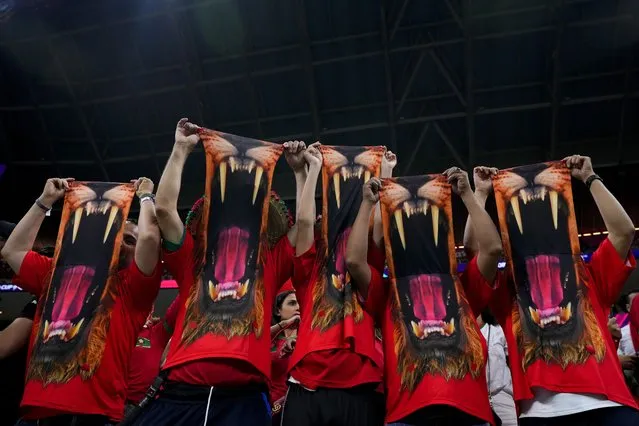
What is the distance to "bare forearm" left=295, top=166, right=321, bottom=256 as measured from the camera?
2.66 meters

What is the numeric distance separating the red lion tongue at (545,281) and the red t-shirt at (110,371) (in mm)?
1778

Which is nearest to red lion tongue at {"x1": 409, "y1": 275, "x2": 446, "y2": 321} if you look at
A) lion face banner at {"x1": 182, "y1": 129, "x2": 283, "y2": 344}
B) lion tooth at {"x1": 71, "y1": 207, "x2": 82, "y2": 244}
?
lion face banner at {"x1": 182, "y1": 129, "x2": 283, "y2": 344}

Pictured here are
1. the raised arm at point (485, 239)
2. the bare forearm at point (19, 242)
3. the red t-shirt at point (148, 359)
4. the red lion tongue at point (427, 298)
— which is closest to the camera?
the red lion tongue at point (427, 298)

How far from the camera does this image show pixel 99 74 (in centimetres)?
1028

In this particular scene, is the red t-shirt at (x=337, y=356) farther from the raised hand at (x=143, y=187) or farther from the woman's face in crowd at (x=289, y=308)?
the woman's face in crowd at (x=289, y=308)

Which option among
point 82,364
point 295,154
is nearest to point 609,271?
point 295,154

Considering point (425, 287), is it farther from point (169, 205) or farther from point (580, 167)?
point (169, 205)

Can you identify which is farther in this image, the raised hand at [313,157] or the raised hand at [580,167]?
the raised hand at [313,157]

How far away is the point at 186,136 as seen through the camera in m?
2.73

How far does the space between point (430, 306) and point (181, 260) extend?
116cm

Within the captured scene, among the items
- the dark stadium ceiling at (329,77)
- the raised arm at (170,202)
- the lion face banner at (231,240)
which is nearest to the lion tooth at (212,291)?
the lion face banner at (231,240)

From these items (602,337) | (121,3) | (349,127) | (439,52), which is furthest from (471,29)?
(602,337)

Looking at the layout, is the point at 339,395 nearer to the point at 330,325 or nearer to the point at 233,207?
the point at 330,325

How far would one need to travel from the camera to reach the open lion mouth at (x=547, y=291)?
8.16 feet
